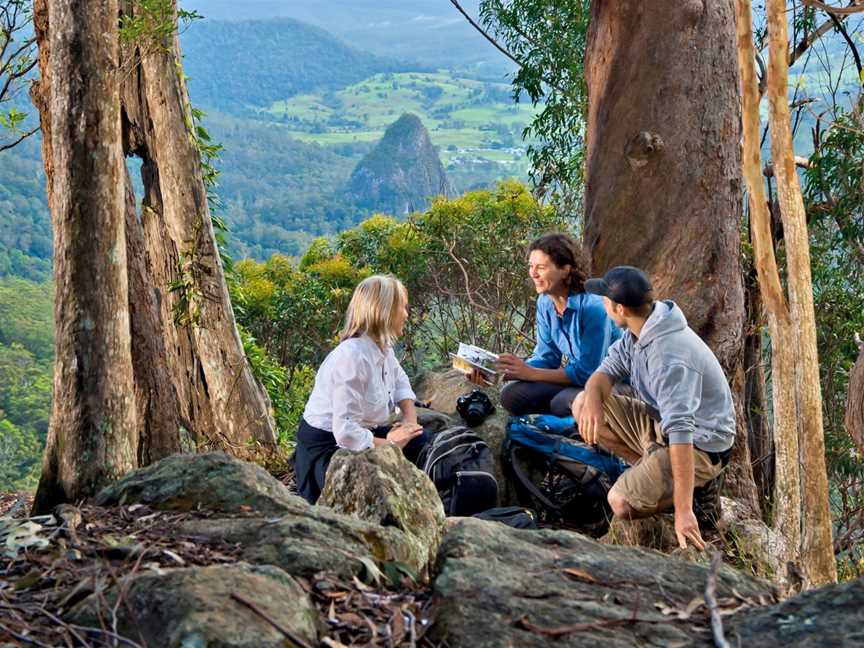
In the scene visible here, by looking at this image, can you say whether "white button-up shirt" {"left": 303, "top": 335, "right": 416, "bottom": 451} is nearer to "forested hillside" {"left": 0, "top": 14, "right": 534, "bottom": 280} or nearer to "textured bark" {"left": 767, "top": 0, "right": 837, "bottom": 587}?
"textured bark" {"left": 767, "top": 0, "right": 837, "bottom": 587}

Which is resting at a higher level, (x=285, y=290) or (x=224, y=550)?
(x=224, y=550)

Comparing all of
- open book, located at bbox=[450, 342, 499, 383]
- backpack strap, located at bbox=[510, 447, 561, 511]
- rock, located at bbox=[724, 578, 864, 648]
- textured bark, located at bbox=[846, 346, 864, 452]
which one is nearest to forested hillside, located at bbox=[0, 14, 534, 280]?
open book, located at bbox=[450, 342, 499, 383]

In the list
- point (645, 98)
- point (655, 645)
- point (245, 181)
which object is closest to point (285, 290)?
point (645, 98)

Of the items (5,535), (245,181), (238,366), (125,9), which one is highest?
(125,9)

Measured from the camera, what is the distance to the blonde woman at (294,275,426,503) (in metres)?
5.20

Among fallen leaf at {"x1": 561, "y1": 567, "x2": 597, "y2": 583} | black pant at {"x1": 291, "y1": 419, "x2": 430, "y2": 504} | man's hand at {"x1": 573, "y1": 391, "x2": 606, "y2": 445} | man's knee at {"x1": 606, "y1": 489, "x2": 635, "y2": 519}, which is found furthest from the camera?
black pant at {"x1": 291, "y1": 419, "x2": 430, "y2": 504}

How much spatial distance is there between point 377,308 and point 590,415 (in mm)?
1143

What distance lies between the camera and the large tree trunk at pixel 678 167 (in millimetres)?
7648

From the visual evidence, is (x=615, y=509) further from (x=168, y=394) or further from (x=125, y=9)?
(x=125, y=9)

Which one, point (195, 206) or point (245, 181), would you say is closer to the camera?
point (195, 206)

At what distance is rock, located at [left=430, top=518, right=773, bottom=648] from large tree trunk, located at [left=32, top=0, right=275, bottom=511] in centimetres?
206

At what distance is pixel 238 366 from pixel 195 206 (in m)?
1.27

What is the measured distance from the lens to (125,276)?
4.62 metres

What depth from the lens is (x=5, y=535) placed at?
3.21 meters
